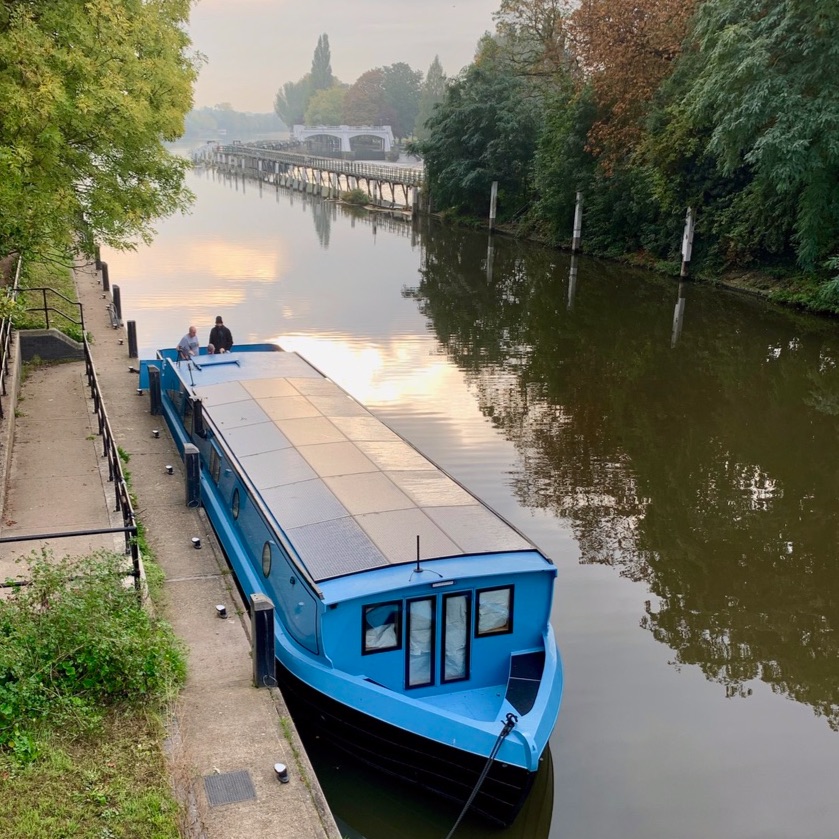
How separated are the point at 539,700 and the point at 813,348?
916 inches

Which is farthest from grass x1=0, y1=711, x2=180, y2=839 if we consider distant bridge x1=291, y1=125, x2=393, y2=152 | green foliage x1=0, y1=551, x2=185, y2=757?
distant bridge x1=291, y1=125, x2=393, y2=152

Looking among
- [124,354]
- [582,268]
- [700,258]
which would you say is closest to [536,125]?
[582,268]

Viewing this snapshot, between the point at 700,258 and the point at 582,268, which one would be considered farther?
the point at 582,268

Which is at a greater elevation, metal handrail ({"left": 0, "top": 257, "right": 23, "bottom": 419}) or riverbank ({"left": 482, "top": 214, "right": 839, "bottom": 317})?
metal handrail ({"left": 0, "top": 257, "right": 23, "bottom": 419})

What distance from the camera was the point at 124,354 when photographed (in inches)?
976

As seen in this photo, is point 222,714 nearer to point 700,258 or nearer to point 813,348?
point 813,348

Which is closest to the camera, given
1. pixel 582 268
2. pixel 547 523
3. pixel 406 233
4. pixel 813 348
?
pixel 547 523

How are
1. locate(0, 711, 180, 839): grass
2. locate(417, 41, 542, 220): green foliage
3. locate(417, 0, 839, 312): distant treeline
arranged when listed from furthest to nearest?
locate(417, 41, 542, 220): green foliage < locate(417, 0, 839, 312): distant treeline < locate(0, 711, 180, 839): grass

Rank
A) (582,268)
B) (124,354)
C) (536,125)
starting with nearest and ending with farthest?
1. (124,354)
2. (582,268)
3. (536,125)

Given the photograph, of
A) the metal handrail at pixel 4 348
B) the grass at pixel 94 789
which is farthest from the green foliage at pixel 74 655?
the metal handrail at pixel 4 348

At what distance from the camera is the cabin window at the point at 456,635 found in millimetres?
9531

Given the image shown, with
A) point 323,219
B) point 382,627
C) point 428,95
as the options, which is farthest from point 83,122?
point 428,95

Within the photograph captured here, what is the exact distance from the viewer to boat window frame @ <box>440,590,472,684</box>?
9477mm

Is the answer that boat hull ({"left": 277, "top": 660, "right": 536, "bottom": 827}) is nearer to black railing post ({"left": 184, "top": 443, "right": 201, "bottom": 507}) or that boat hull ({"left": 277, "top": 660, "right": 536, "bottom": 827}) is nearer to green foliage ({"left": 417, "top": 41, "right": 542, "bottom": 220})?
black railing post ({"left": 184, "top": 443, "right": 201, "bottom": 507})
